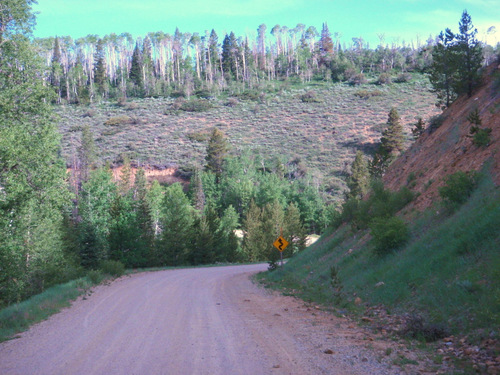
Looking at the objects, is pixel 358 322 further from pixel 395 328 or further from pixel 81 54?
pixel 81 54

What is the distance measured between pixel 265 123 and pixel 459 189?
80.4 meters

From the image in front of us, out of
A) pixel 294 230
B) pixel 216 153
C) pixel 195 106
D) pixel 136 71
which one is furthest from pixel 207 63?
pixel 294 230

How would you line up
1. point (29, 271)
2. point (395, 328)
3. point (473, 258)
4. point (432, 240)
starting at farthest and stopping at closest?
point (29, 271) → point (432, 240) → point (473, 258) → point (395, 328)

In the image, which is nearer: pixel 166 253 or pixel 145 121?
pixel 166 253

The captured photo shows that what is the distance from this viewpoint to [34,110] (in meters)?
15.2

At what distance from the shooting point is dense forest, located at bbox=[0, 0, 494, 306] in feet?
49.4

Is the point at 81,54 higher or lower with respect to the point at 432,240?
higher

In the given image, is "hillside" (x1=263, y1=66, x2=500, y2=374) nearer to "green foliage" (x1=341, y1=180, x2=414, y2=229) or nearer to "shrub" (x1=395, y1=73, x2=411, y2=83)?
"green foliage" (x1=341, y1=180, x2=414, y2=229)

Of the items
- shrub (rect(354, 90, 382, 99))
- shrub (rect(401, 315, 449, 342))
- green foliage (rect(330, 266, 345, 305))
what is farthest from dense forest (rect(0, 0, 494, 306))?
shrub (rect(354, 90, 382, 99))

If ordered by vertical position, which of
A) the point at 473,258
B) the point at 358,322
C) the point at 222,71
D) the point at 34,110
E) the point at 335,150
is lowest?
the point at 358,322

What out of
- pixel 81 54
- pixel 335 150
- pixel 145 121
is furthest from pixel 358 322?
pixel 81 54

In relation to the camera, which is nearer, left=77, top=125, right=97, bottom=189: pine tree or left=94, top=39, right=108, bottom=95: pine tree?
left=77, top=125, right=97, bottom=189: pine tree

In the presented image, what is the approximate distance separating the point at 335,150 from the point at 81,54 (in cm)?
10992

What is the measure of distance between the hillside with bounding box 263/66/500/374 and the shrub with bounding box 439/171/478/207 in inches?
10.2
